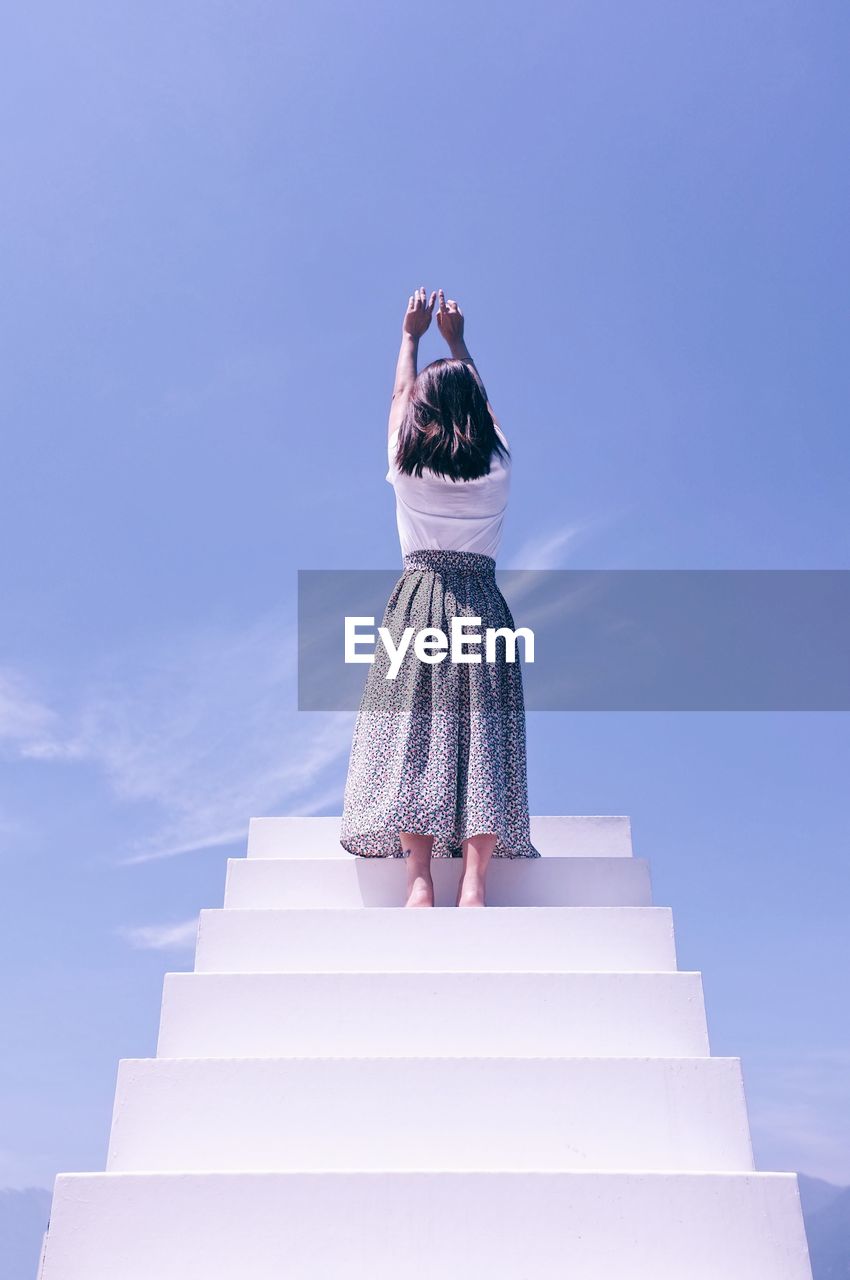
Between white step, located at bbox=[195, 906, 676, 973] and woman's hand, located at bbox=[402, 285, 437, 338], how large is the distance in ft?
7.16

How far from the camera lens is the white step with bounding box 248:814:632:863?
3.67 m

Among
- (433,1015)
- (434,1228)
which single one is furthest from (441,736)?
(434,1228)

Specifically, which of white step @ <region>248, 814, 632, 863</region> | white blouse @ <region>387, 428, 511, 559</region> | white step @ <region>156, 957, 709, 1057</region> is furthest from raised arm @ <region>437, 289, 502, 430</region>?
white step @ <region>156, 957, 709, 1057</region>

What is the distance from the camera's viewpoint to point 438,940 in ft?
9.54

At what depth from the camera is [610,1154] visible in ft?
Result: 7.70

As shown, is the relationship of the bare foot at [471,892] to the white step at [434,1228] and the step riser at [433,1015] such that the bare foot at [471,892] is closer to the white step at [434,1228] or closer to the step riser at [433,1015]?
the step riser at [433,1015]

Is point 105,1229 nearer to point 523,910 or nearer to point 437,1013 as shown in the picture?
point 437,1013

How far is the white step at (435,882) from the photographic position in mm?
3266

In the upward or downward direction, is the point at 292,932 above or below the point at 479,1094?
above

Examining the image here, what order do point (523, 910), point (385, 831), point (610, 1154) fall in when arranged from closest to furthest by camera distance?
point (610, 1154) < point (523, 910) < point (385, 831)

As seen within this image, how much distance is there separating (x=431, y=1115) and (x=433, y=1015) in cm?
29

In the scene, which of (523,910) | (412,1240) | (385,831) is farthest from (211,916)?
(412,1240)

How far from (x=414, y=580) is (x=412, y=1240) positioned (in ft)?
7.01

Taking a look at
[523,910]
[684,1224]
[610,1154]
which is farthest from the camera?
[523,910]
